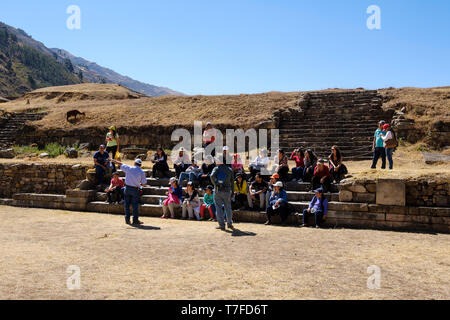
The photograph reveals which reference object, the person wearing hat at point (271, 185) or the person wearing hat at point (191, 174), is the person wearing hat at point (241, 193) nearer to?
the person wearing hat at point (271, 185)

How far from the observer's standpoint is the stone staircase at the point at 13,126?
2402cm

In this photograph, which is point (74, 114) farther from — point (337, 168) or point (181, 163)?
point (337, 168)

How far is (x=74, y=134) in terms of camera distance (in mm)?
22750

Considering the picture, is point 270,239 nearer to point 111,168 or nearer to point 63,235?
point 63,235

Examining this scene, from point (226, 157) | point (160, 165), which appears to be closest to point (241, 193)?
point (226, 157)

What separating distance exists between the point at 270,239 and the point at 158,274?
9.17ft

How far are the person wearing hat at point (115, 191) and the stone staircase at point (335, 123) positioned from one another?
8.22m

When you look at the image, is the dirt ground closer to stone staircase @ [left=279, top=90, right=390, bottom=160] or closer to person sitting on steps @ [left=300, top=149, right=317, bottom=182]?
person sitting on steps @ [left=300, top=149, right=317, bottom=182]

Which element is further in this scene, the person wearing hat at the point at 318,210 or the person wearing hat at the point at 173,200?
the person wearing hat at the point at 173,200

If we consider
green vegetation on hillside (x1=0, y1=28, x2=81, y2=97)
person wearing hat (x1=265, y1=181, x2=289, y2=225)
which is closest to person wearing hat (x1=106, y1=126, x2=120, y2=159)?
person wearing hat (x1=265, y1=181, x2=289, y2=225)

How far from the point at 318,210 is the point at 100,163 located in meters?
6.74

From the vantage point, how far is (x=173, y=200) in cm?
980

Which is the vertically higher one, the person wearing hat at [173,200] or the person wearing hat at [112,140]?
the person wearing hat at [112,140]

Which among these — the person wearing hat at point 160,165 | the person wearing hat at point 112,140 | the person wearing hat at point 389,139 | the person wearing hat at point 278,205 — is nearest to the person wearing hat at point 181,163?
the person wearing hat at point 160,165
